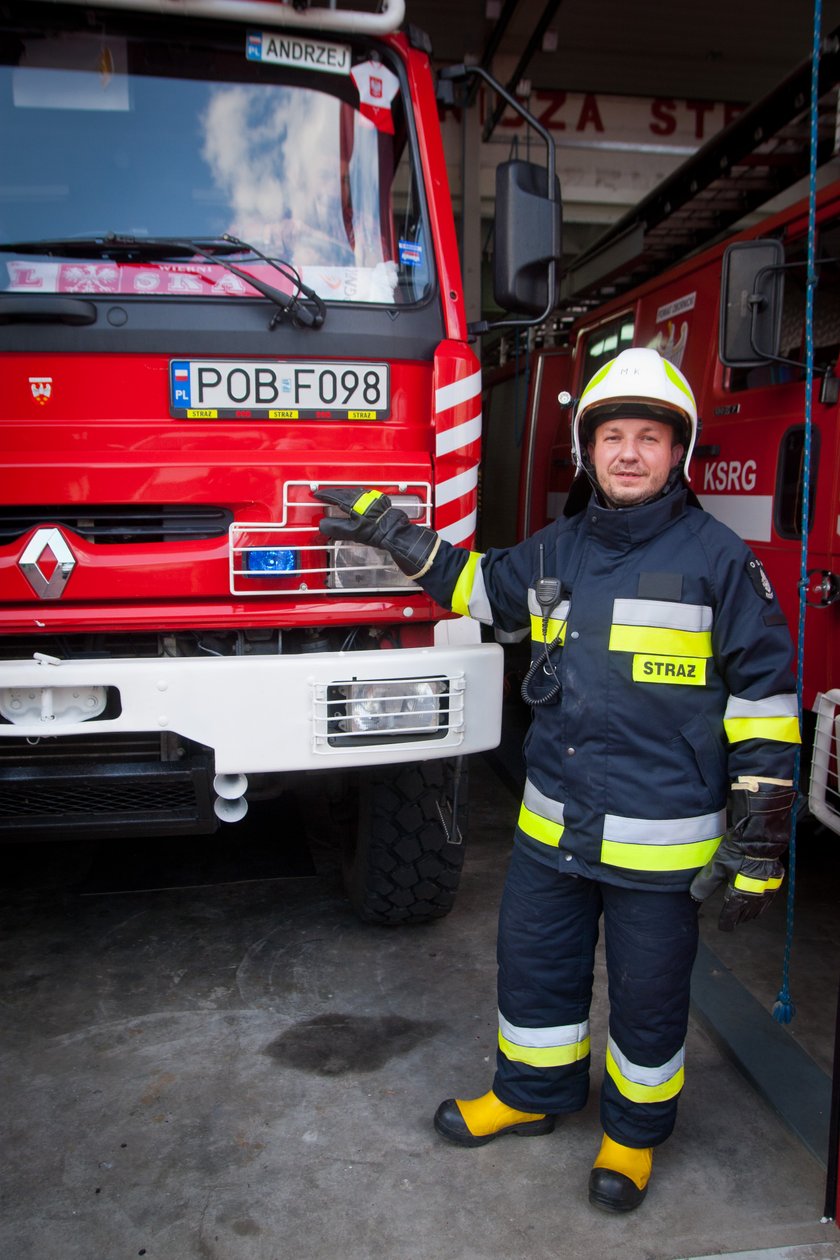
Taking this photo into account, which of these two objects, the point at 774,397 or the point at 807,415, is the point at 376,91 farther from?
the point at 774,397

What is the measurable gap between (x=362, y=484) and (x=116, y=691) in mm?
820

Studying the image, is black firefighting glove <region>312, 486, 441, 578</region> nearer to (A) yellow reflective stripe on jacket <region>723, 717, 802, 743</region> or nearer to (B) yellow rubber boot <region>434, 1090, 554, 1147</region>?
(A) yellow reflective stripe on jacket <region>723, 717, 802, 743</region>

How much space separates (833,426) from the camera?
10.6 feet

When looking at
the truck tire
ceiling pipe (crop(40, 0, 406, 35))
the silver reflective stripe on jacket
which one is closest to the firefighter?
the silver reflective stripe on jacket

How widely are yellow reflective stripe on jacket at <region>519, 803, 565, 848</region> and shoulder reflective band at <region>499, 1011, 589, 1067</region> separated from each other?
0.47 meters

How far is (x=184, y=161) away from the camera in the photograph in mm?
2838

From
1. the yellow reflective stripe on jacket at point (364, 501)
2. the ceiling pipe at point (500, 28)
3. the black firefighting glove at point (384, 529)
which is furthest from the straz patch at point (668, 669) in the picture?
the ceiling pipe at point (500, 28)

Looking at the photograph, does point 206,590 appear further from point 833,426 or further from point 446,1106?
point 833,426

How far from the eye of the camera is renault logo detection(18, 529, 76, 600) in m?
2.64

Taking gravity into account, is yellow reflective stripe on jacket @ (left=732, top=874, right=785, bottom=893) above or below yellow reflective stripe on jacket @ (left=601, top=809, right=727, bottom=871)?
below

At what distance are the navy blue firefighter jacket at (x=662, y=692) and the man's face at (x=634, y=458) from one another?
0.20ft

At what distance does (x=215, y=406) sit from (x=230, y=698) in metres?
0.78

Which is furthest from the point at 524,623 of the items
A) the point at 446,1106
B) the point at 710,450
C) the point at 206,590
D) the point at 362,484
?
the point at 710,450

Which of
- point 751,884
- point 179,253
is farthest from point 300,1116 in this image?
point 179,253
